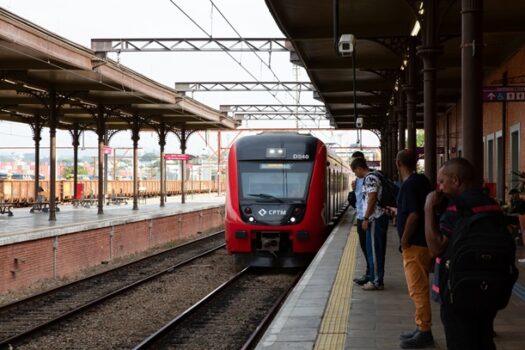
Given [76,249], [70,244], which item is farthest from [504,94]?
[76,249]

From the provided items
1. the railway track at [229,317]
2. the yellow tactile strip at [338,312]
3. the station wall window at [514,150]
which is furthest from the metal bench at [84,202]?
the yellow tactile strip at [338,312]

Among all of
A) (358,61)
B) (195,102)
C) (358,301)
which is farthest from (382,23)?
(195,102)

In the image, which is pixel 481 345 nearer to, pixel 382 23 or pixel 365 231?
pixel 365 231

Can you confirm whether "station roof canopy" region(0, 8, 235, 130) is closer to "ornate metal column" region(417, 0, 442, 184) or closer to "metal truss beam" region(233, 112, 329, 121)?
"ornate metal column" region(417, 0, 442, 184)

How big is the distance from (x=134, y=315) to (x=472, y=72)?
5654mm

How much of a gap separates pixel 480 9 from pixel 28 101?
1991 cm

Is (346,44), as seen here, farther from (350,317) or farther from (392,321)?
(392,321)

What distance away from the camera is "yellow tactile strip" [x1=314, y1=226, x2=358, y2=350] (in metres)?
5.54


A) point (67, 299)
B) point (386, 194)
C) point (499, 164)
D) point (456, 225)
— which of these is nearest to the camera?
point (456, 225)

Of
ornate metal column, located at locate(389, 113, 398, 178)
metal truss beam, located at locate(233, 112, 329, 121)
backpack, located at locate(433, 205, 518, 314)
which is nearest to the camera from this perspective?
backpack, located at locate(433, 205, 518, 314)

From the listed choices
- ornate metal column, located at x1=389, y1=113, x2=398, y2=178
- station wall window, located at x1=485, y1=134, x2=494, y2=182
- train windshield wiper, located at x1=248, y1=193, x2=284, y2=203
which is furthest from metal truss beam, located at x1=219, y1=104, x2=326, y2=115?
train windshield wiper, located at x1=248, y1=193, x2=284, y2=203

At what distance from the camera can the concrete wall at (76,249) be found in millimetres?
12977

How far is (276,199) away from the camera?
12875 mm

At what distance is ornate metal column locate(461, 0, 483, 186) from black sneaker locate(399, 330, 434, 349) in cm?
210
